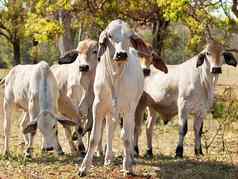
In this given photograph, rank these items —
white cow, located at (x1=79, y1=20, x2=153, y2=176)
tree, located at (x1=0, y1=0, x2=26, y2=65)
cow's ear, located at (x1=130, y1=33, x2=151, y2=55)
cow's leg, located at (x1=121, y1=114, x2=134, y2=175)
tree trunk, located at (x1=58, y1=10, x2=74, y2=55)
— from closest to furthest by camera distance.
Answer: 1. white cow, located at (x1=79, y1=20, x2=153, y2=176)
2. cow's ear, located at (x1=130, y1=33, x2=151, y2=55)
3. cow's leg, located at (x1=121, y1=114, x2=134, y2=175)
4. tree trunk, located at (x1=58, y1=10, x2=74, y2=55)
5. tree, located at (x1=0, y1=0, x2=26, y2=65)

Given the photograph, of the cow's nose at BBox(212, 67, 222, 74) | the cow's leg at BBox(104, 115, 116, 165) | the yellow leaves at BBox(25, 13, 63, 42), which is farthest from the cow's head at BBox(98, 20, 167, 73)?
the yellow leaves at BBox(25, 13, 63, 42)

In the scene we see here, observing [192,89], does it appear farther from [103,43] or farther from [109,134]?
[103,43]

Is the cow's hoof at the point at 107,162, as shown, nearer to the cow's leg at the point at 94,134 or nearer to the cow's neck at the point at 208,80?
the cow's leg at the point at 94,134

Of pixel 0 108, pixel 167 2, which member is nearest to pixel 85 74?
pixel 167 2

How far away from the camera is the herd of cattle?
24.1 feet

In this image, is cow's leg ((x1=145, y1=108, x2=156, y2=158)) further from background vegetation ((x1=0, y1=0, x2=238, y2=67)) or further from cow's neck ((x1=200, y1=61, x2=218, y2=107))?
background vegetation ((x1=0, y1=0, x2=238, y2=67))

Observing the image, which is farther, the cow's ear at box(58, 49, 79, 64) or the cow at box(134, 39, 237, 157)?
the cow at box(134, 39, 237, 157)

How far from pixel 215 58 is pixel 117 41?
3081 millimetres

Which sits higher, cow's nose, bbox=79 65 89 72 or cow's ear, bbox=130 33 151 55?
cow's ear, bbox=130 33 151 55

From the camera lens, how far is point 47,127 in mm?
8367

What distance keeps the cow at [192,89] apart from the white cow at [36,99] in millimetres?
1928

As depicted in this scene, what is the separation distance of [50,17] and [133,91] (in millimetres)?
11841

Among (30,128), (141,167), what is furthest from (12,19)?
(141,167)

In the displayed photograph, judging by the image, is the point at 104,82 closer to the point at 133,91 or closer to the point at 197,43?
the point at 133,91
